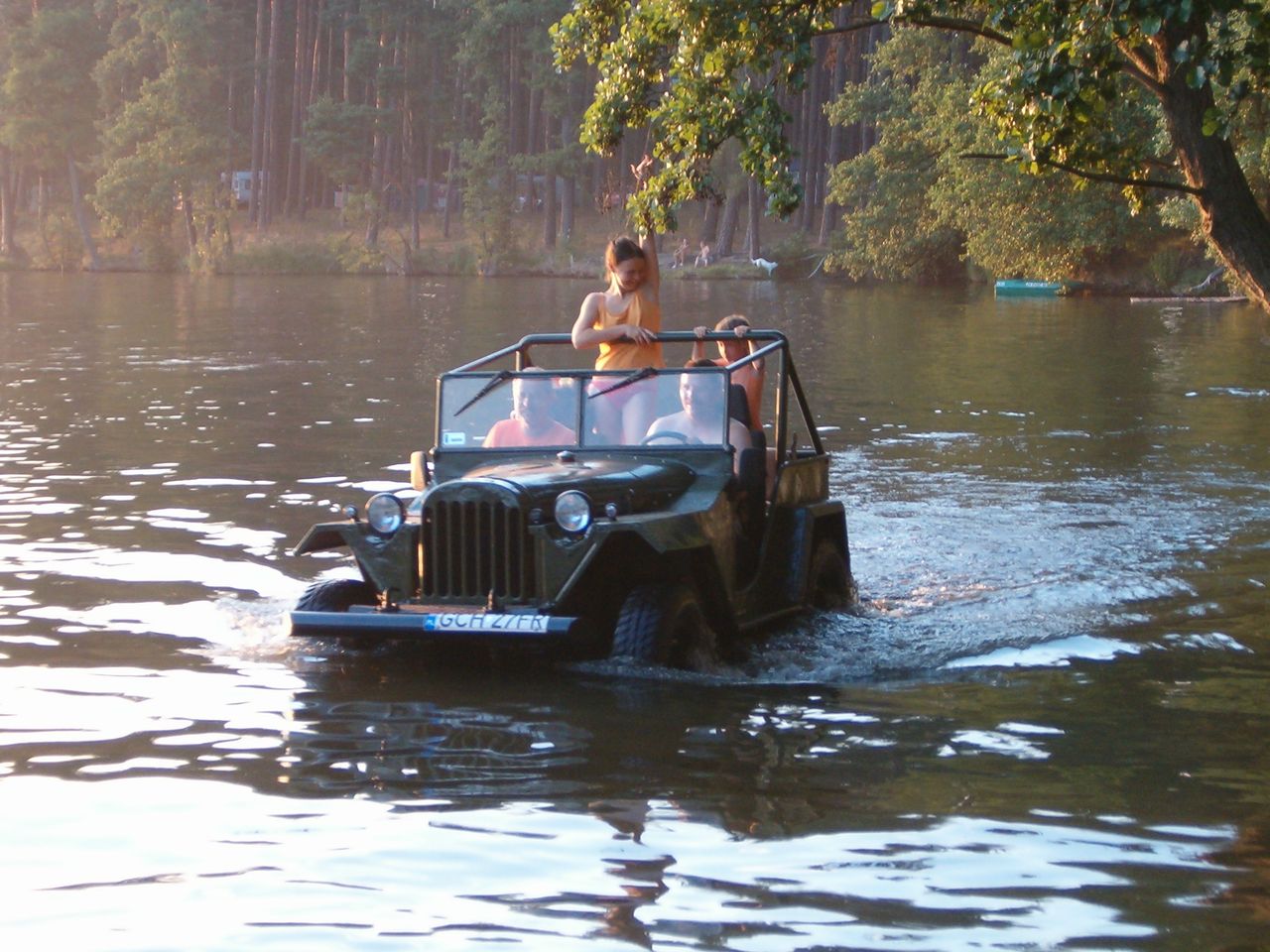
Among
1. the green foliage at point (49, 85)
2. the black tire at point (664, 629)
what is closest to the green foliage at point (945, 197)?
the black tire at point (664, 629)

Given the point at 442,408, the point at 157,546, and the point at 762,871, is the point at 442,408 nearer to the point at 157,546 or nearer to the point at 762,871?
the point at 157,546

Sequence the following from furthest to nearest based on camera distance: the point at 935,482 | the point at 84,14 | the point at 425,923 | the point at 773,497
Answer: the point at 84,14
the point at 935,482
the point at 773,497
the point at 425,923

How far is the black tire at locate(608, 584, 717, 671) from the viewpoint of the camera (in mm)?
7785

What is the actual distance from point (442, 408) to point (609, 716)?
2632mm

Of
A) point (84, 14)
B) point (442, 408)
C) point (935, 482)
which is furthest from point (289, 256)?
point (442, 408)

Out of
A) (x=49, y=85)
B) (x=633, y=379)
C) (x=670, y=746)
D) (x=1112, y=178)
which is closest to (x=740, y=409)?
(x=633, y=379)

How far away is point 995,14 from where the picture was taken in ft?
34.8

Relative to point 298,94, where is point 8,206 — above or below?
below

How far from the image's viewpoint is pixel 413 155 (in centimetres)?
8469

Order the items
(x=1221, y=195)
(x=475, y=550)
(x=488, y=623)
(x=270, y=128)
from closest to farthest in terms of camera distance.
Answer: (x=488, y=623)
(x=475, y=550)
(x=1221, y=195)
(x=270, y=128)

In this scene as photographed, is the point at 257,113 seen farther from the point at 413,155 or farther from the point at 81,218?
the point at 81,218

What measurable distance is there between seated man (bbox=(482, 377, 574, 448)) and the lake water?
131 centimetres

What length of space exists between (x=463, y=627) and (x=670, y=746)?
1208 millimetres

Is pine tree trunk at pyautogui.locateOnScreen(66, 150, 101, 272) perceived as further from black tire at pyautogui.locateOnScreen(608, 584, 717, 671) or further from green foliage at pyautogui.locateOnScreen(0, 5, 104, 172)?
black tire at pyautogui.locateOnScreen(608, 584, 717, 671)
